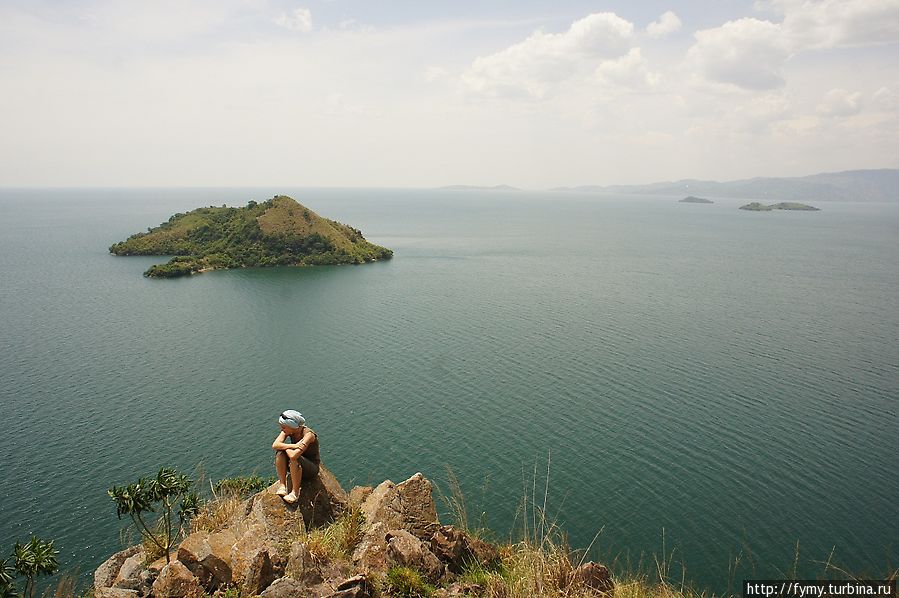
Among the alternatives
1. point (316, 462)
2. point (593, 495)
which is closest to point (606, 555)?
point (593, 495)

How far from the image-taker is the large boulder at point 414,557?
10.9 metres

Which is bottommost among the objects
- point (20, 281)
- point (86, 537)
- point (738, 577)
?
point (738, 577)

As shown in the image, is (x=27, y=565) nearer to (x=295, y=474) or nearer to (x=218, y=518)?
(x=218, y=518)

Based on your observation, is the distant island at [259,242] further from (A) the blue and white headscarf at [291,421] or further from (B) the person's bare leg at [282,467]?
(A) the blue and white headscarf at [291,421]

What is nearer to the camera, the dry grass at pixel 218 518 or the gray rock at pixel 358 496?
the dry grass at pixel 218 518

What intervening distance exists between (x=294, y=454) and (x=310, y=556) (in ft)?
9.31

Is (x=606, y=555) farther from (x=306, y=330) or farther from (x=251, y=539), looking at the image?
(x=306, y=330)

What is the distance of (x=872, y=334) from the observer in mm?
63906

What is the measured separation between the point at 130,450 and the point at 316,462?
30.3 metres

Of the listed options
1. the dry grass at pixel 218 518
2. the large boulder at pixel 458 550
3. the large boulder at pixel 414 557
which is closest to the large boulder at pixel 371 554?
the large boulder at pixel 414 557

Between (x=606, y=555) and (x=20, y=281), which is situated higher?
(x=20, y=281)

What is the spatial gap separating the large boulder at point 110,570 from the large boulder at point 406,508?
22.4ft

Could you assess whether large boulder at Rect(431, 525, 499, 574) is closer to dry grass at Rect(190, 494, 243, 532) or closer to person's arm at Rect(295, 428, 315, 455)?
person's arm at Rect(295, 428, 315, 455)

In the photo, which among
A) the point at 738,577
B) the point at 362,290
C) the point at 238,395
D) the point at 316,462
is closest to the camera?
the point at 316,462
